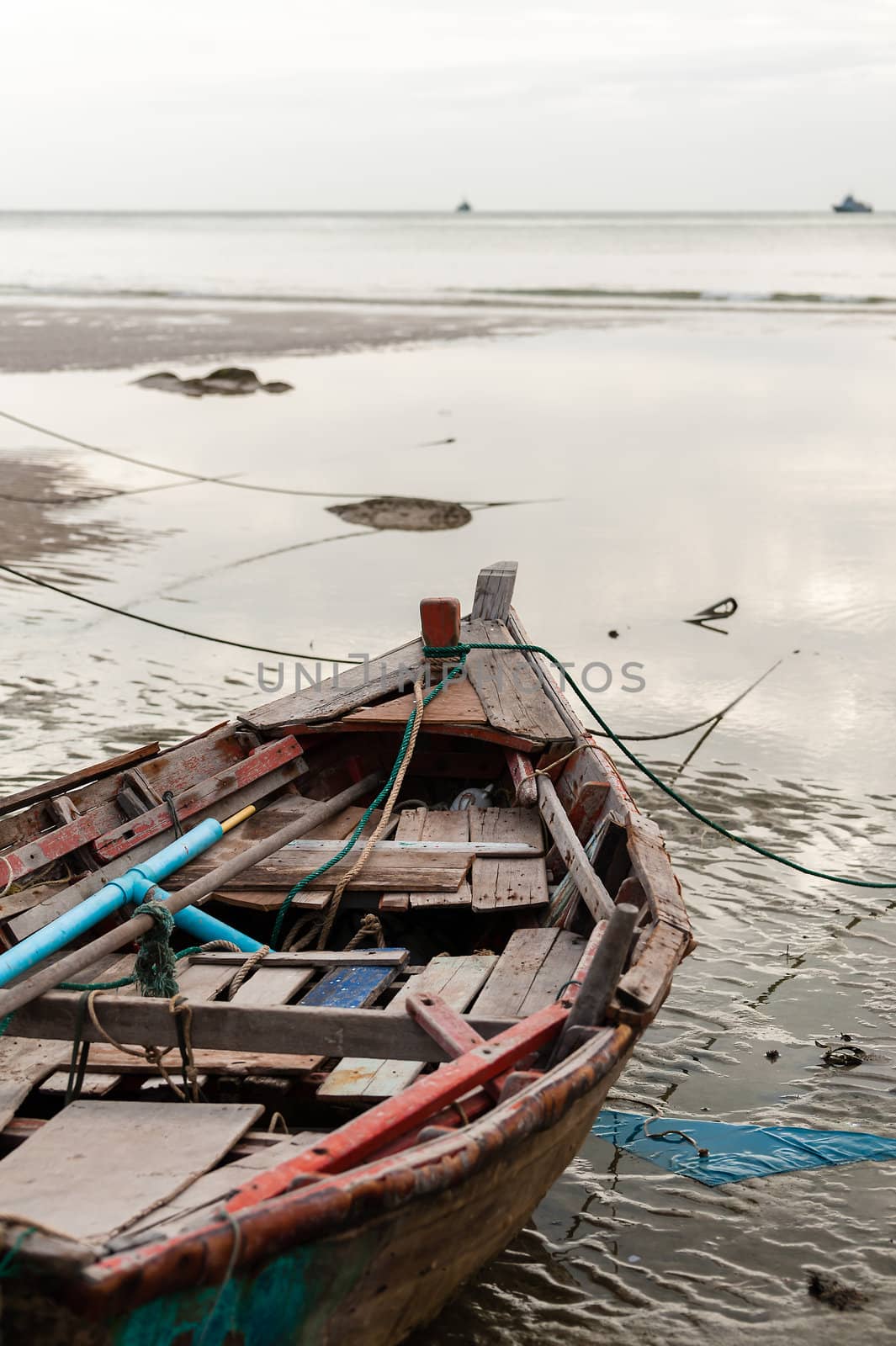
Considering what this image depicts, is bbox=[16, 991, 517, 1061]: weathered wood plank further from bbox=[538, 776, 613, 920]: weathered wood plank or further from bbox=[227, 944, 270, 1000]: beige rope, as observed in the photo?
bbox=[538, 776, 613, 920]: weathered wood plank

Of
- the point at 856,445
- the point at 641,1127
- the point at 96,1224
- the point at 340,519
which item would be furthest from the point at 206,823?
the point at 856,445

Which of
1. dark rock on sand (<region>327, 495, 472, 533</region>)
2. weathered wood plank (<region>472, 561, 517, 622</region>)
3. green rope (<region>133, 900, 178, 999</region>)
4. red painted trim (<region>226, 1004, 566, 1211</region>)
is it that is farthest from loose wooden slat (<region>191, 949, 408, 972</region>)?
dark rock on sand (<region>327, 495, 472, 533</region>)

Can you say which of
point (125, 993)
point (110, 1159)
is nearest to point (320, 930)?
point (125, 993)

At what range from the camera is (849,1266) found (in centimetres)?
383

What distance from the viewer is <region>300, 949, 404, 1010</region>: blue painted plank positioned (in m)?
4.26

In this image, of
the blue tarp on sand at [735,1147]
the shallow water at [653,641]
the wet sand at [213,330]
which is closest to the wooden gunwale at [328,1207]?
the shallow water at [653,641]

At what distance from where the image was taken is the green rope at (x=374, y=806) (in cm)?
501

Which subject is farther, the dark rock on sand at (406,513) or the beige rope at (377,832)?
the dark rock on sand at (406,513)

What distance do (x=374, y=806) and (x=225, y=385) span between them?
19.5 m

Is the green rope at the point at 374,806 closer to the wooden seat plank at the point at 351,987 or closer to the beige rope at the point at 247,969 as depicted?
the beige rope at the point at 247,969

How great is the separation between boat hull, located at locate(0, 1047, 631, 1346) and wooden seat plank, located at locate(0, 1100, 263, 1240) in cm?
38

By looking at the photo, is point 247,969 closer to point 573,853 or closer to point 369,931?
point 369,931

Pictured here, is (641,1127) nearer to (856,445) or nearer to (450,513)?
(450,513)

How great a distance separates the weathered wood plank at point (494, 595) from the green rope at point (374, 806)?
29.0 inches
